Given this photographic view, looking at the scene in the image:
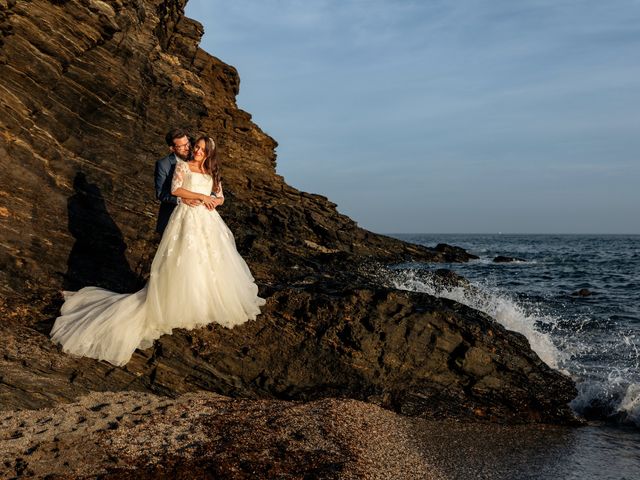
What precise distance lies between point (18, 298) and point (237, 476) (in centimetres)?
606

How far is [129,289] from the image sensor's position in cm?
1094

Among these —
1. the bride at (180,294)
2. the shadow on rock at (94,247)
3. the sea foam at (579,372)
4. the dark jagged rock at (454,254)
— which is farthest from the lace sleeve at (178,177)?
the dark jagged rock at (454,254)

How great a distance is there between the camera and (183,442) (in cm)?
639

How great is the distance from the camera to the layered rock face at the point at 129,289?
27.3 feet

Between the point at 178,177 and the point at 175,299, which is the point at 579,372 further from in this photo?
the point at 178,177

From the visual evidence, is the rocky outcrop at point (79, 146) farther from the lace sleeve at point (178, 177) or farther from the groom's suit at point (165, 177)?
the lace sleeve at point (178, 177)

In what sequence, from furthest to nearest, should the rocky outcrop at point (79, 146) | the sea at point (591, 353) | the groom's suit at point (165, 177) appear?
1. the rocky outcrop at point (79, 146)
2. the groom's suit at point (165, 177)
3. the sea at point (591, 353)

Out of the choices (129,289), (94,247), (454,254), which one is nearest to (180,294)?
(129,289)

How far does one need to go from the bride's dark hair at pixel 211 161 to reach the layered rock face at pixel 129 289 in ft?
7.17

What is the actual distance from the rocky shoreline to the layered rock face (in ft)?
0.10

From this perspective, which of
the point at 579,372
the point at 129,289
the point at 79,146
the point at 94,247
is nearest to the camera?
the point at 129,289

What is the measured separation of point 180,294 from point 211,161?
7.21ft

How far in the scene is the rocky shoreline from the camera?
20.9ft

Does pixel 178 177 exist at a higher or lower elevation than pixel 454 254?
higher
